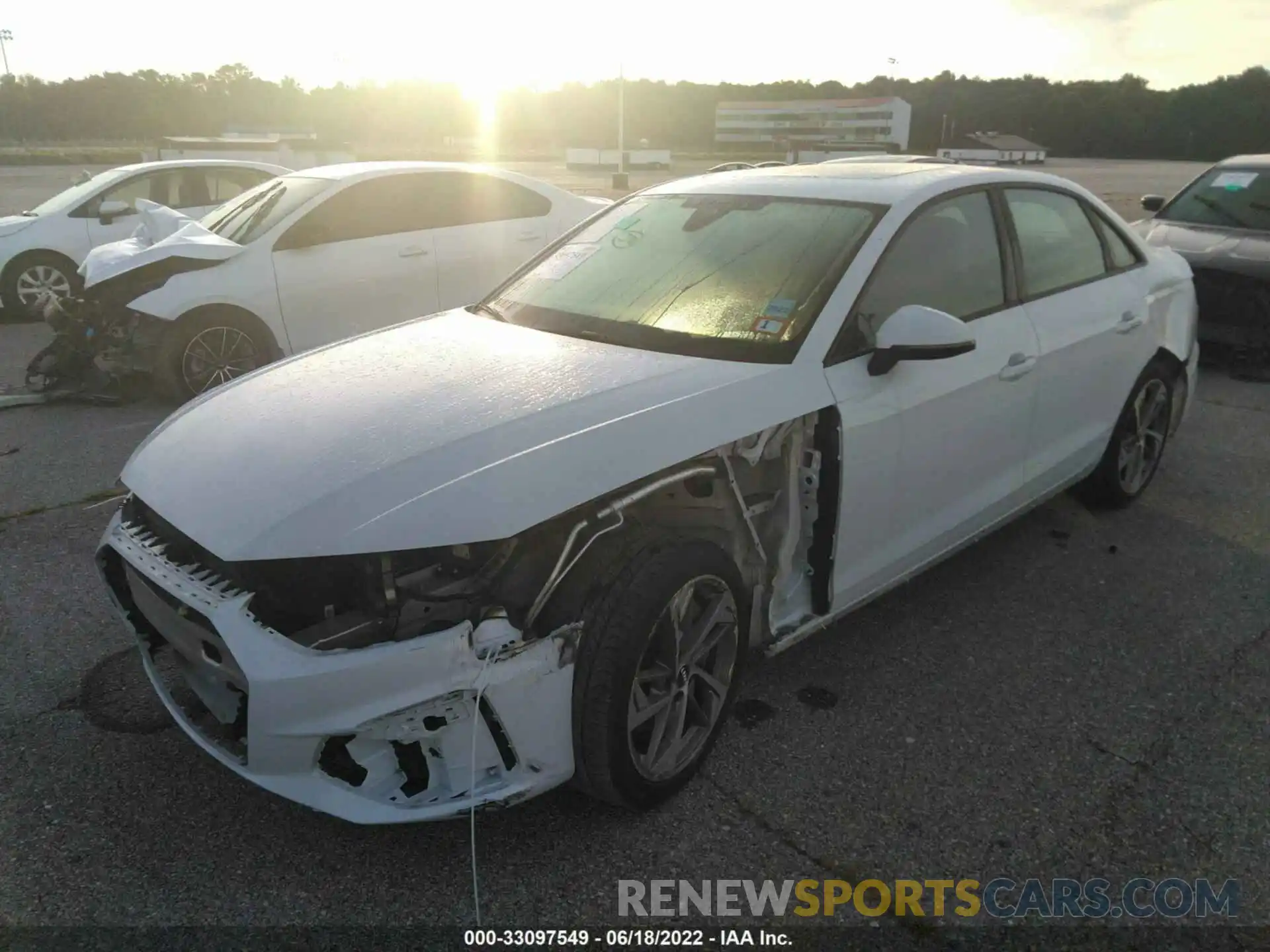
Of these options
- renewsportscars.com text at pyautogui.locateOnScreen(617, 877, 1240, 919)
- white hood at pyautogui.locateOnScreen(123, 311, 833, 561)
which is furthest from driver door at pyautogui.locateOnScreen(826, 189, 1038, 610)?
renewsportscars.com text at pyautogui.locateOnScreen(617, 877, 1240, 919)

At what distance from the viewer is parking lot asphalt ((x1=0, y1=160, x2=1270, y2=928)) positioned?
2371mm

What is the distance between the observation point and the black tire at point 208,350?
620cm

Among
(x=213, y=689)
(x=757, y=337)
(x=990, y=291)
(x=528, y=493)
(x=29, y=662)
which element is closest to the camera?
(x=528, y=493)

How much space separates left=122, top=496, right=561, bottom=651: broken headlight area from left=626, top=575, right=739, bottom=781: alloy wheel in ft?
1.32

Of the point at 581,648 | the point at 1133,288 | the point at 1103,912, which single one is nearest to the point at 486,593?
the point at 581,648

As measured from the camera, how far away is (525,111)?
9600 centimetres

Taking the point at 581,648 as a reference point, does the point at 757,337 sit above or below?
above

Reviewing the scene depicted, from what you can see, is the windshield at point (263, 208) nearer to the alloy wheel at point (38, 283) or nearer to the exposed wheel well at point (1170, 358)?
the alloy wheel at point (38, 283)

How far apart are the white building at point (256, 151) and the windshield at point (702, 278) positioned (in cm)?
928

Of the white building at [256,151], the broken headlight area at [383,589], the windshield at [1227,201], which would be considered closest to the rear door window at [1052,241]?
the broken headlight area at [383,589]

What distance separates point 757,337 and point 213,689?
1.83m

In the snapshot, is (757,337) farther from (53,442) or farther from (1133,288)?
(53,442)

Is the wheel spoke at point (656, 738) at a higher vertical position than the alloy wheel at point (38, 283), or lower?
lower

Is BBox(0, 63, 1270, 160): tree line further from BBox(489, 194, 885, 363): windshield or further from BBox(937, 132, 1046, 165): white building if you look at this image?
BBox(489, 194, 885, 363): windshield
